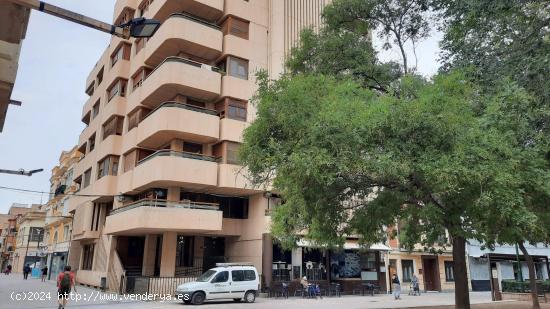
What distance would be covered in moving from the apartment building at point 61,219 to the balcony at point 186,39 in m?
19.6

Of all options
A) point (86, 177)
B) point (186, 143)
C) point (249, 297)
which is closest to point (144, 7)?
point (186, 143)

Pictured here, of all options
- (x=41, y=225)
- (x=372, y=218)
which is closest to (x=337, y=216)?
(x=372, y=218)

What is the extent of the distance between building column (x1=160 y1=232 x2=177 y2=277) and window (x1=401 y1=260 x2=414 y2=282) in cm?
2109

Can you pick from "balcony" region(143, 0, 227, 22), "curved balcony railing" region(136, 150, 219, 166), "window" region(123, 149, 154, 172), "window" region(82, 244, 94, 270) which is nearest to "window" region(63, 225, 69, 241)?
"window" region(82, 244, 94, 270)

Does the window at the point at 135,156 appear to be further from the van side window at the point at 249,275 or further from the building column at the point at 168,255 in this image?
the van side window at the point at 249,275

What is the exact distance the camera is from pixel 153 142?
27391 mm

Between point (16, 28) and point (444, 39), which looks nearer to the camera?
point (16, 28)

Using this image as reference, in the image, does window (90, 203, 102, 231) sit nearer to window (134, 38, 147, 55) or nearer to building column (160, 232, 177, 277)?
building column (160, 232, 177, 277)

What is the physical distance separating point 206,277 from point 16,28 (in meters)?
18.4

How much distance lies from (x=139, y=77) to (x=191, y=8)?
6.71 m

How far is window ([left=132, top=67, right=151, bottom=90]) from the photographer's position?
1189 inches

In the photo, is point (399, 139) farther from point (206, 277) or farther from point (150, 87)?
point (150, 87)

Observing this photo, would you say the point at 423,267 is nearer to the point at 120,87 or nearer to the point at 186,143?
the point at 186,143

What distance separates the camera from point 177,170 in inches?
950
